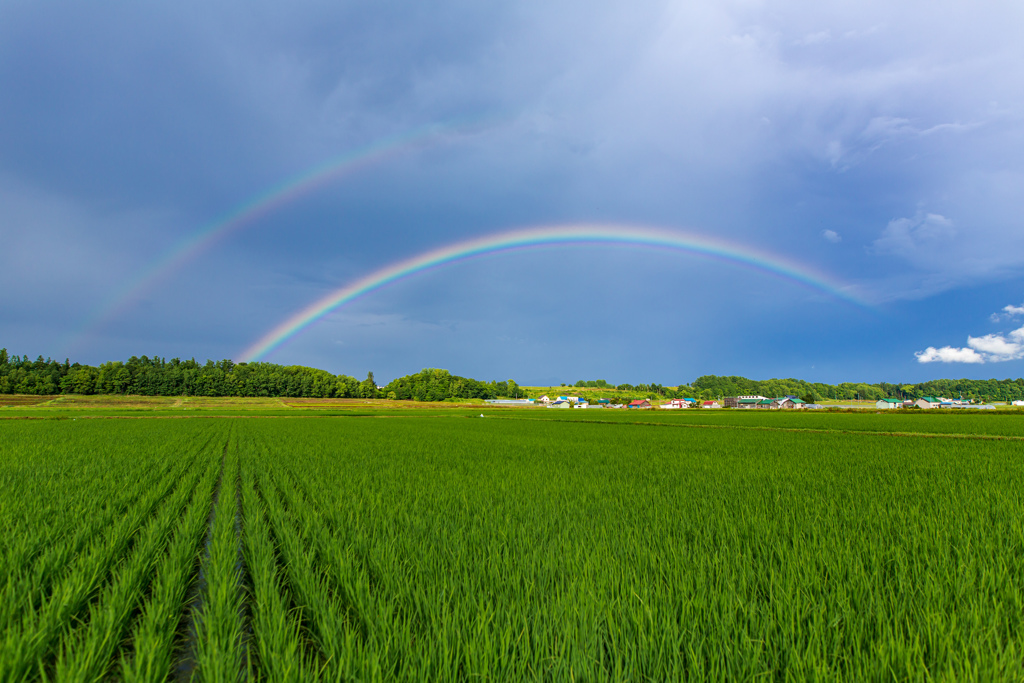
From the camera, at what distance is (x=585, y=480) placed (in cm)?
968

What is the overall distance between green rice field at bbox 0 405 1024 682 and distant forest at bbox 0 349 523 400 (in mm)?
128944

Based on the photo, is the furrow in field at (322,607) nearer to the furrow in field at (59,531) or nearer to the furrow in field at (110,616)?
the furrow in field at (110,616)

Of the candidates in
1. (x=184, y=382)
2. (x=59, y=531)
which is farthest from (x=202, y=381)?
(x=59, y=531)

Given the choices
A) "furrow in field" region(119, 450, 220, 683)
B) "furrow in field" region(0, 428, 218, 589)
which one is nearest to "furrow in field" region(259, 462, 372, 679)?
"furrow in field" region(119, 450, 220, 683)

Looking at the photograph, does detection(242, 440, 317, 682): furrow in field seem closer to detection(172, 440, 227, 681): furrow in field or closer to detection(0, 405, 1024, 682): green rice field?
detection(0, 405, 1024, 682): green rice field

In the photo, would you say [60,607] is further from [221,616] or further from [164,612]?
[221,616]

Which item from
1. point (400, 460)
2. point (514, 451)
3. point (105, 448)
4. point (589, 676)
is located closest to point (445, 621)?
point (589, 676)

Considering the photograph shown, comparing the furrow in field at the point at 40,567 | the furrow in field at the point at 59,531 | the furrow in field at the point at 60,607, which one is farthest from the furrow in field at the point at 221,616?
the furrow in field at the point at 59,531

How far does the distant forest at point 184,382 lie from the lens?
354 ft

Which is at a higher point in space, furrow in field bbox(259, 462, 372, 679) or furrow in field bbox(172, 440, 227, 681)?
furrow in field bbox(259, 462, 372, 679)

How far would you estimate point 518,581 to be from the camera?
372 cm

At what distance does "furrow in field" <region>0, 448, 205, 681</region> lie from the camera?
103 inches

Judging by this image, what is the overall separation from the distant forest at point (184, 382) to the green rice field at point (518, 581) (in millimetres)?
128944

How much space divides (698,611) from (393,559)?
2.73 metres
